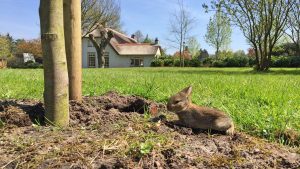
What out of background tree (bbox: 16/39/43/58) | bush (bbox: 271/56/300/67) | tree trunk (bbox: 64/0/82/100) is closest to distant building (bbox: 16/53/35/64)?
background tree (bbox: 16/39/43/58)

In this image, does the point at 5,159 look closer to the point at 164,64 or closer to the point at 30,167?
the point at 30,167

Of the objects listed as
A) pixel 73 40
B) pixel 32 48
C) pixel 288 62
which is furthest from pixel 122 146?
pixel 32 48

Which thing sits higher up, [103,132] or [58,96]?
[58,96]

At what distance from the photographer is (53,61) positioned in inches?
114

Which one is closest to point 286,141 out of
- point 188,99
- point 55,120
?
point 188,99

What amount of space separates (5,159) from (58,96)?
750mm

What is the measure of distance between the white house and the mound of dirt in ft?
194

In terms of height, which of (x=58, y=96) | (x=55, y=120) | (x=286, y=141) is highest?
(x=58, y=96)

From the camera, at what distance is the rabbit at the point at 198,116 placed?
2912 millimetres

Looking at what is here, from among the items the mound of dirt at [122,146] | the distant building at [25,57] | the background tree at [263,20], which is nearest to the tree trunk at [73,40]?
the mound of dirt at [122,146]

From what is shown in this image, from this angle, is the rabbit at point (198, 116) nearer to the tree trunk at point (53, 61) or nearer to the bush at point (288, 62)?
the tree trunk at point (53, 61)

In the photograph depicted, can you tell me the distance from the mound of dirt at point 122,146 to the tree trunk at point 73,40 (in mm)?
493

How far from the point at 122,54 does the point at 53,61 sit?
59703mm

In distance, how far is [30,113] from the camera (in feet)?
10.6
